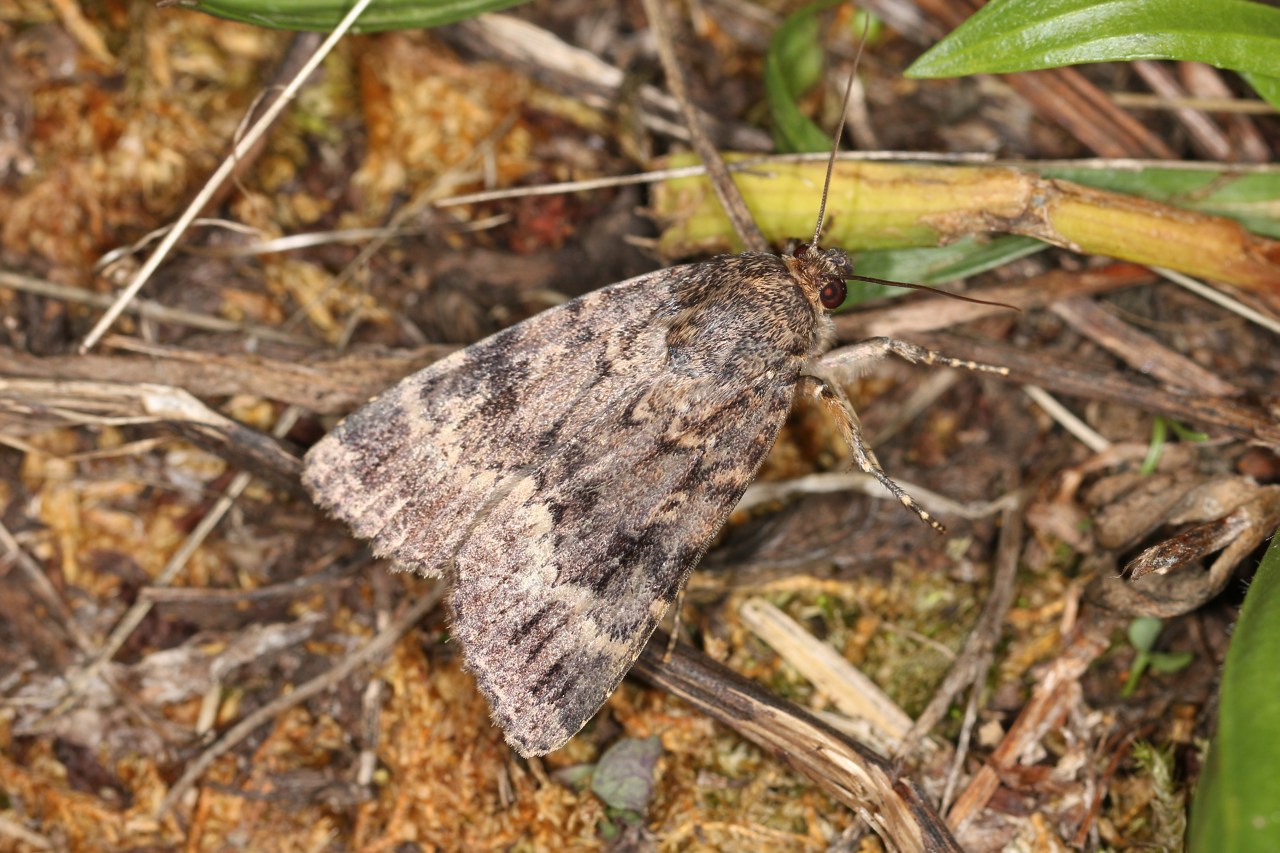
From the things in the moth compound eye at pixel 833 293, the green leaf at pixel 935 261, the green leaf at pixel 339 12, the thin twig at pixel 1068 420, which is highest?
the green leaf at pixel 339 12

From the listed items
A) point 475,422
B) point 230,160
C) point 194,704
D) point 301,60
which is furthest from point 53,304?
point 475,422

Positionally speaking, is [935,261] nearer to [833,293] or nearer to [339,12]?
[833,293]

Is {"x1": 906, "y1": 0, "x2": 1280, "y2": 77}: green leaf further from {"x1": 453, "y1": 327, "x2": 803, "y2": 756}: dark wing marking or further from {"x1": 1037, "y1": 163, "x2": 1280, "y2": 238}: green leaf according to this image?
{"x1": 453, "y1": 327, "x2": 803, "y2": 756}: dark wing marking

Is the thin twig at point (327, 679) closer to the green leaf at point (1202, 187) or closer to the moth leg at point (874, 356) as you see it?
the moth leg at point (874, 356)

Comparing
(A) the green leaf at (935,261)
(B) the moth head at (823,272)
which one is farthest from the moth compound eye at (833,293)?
(A) the green leaf at (935,261)

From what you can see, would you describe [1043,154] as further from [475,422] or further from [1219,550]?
[475,422]

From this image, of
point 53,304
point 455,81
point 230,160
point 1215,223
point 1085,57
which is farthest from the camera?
point 455,81
